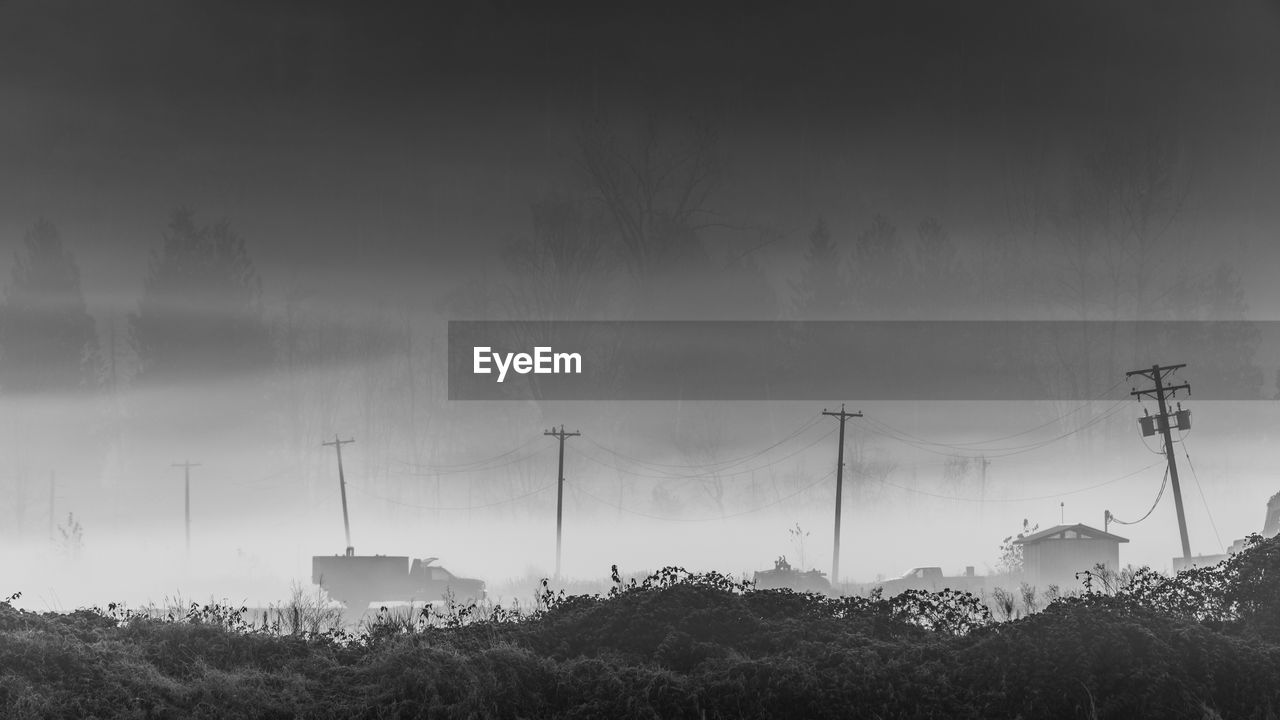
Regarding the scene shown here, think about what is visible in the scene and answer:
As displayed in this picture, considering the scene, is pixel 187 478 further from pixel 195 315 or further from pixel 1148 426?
pixel 1148 426

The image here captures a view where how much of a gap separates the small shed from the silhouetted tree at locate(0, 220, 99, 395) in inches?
1080

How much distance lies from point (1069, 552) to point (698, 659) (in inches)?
983

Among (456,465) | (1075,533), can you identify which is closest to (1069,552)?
(1075,533)

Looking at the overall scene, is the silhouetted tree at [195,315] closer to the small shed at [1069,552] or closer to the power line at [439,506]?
the power line at [439,506]

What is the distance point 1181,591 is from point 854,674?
3.97 meters

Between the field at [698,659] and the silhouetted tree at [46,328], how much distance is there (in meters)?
26.7

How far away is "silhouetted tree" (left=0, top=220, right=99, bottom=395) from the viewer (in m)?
37.1

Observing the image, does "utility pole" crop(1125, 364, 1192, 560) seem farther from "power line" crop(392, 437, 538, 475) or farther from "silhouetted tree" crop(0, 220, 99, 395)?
"silhouetted tree" crop(0, 220, 99, 395)

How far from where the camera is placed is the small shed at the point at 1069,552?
33.7 m

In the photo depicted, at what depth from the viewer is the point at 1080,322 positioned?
3644 centimetres

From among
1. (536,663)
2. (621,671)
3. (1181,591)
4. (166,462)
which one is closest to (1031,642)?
(1181,591)

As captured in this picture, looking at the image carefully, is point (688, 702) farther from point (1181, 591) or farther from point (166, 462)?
point (166, 462)

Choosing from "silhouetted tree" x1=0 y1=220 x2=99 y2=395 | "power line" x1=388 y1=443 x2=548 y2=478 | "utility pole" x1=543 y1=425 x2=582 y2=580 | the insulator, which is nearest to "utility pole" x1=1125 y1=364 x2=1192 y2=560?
the insulator

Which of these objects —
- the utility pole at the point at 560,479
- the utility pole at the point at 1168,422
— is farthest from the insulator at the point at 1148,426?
the utility pole at the point at 560,479
